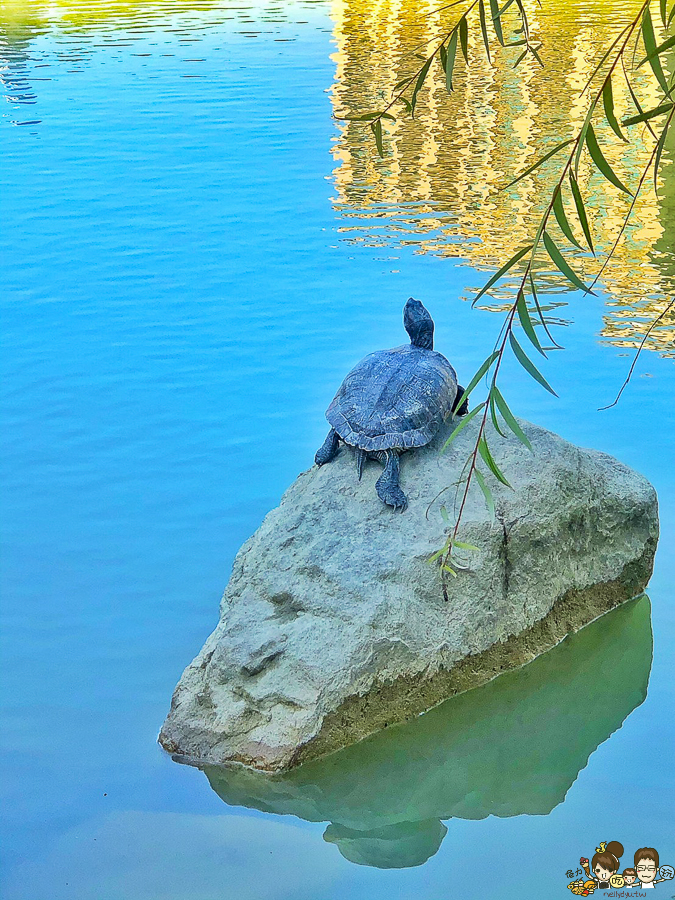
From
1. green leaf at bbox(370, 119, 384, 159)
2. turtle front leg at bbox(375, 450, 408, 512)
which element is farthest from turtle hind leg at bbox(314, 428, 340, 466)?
green leaf at bbox(370, 119, 384, 159)

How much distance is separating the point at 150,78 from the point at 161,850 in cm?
1648

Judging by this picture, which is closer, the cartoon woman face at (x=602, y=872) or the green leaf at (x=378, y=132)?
the green leaf at (x=378, y=132)

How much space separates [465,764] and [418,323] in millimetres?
2360

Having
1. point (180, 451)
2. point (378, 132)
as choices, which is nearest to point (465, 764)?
point (378, 132)

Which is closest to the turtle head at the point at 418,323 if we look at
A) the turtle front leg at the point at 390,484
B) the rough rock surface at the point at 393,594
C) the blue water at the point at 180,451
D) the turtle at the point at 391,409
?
the turtle at the point at 391,409

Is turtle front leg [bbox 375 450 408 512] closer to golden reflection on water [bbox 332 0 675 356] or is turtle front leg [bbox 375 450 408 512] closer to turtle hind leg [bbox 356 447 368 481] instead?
turtle hind leg [bbox 356 447 368 481]

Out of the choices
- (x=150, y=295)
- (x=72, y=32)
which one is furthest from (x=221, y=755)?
(x=72, y=32)

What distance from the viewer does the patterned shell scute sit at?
15.9 feet

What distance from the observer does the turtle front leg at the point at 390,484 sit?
15.4 ft

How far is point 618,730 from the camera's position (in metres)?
4.44

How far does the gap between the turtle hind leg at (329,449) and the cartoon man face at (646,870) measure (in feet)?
7.68

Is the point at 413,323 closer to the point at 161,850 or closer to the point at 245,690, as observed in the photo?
the point at 245,690

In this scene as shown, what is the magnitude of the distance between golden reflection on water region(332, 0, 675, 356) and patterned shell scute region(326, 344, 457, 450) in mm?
2975

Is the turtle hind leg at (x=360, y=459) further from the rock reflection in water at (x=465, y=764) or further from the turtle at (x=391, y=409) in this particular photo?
the rock reflection in water at (x=465, y=764)
